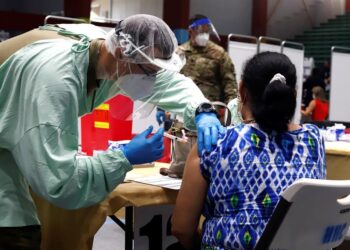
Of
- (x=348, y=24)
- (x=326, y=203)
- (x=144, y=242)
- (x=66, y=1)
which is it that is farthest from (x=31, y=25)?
(x=326, y=203)

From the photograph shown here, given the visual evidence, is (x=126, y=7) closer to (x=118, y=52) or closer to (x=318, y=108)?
(x=318, y=108)

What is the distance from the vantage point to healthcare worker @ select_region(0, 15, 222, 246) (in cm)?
125

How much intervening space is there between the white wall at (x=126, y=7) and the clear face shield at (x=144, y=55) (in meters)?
11.5

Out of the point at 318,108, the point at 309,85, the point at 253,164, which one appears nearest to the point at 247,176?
the point at 253,164

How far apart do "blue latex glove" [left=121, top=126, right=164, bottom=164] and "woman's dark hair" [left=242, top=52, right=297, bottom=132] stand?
10.5 inches

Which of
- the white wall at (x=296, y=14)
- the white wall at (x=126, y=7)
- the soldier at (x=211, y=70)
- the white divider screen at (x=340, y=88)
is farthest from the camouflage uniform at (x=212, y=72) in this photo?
the white wall at (x=296, y=14)

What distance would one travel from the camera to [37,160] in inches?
49.0

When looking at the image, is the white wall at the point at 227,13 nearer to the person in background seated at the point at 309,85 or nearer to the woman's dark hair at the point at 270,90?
the person in background seated at the point at 309,85

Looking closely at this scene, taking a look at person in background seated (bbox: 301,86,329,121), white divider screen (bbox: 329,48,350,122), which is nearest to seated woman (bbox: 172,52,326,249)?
white divider screen (bbox: 329,48,350,122)

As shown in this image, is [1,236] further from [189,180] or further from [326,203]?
[326,203]

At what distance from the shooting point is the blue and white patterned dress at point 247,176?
1.42 metres

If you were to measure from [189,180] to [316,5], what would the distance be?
15.2 m

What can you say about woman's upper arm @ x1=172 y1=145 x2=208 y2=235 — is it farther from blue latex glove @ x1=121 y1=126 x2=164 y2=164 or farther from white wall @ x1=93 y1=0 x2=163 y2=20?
white wall @ x1=93 y1=0 x2=163 y2=20

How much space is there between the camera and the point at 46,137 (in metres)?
1.24
